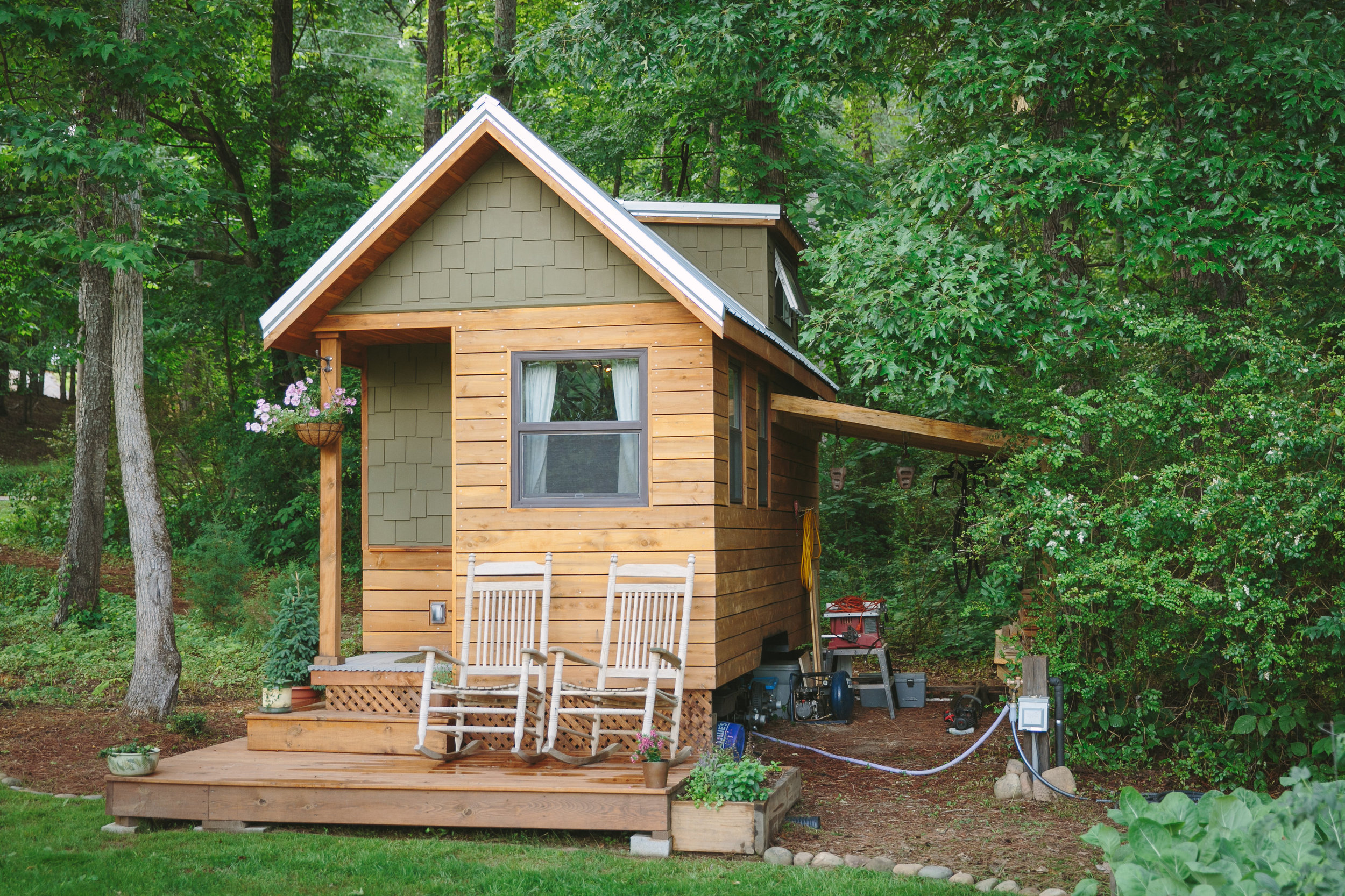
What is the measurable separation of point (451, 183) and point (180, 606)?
10487mm

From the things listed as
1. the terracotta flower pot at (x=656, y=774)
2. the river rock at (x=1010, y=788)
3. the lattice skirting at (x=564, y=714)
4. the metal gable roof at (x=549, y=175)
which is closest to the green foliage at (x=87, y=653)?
the lattice skirting at (x=564, y=714)

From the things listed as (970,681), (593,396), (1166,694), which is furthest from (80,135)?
(970,681)

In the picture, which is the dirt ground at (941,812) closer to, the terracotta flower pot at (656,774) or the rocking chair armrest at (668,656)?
Answer: the terracotta flower pot at (656,774)

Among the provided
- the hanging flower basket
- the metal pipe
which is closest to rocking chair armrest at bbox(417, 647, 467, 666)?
the hanging flower basket

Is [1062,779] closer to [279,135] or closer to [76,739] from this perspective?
[76,739]

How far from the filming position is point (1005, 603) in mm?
7273

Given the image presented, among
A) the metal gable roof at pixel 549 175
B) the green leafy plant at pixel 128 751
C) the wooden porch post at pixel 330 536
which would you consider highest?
the metal gable roof at pixel 549 175

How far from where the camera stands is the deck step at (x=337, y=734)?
23.0ft

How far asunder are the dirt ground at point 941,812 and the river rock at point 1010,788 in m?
0.08

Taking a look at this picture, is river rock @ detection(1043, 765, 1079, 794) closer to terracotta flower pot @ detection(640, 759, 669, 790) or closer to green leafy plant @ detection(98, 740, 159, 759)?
terracotta flower pot @ detection(640, 759, 669, 790)

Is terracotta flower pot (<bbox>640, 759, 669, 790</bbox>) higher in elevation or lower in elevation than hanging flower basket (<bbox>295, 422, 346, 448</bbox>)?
lower

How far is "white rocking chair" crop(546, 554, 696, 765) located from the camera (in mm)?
6590

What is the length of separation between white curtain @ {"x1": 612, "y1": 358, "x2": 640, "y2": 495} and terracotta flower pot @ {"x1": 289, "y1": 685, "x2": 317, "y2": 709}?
8.83ft

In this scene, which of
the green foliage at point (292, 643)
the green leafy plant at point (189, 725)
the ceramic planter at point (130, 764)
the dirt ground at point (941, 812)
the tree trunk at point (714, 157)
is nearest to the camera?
the dirt ground at point (941, 812)
